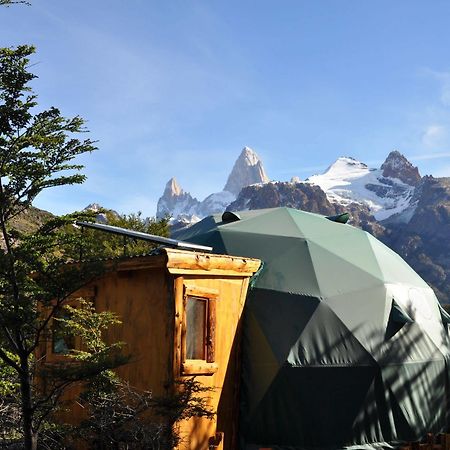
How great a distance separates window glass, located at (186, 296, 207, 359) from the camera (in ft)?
30.9

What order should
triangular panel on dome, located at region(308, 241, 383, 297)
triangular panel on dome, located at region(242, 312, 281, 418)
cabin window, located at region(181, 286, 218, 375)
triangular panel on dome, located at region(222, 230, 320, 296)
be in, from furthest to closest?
triangular panel on dome, located at region(308, 241, 383, 297)
triangular panel on dome, located at region(222, 230, 320, 296)
triangular panel on dome, located at region(242, 312, 281, 418)
cabin window, located at region(181, 286, 218, 375)

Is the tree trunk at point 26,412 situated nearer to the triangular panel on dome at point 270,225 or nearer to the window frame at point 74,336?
the window frame at point 74,336

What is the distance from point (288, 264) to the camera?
11.3 meters

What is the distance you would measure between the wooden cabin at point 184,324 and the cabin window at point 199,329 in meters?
0.01

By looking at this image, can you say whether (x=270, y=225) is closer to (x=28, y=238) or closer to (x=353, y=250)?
(x=353, y=250)

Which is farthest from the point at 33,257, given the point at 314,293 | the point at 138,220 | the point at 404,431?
the point at 138,220

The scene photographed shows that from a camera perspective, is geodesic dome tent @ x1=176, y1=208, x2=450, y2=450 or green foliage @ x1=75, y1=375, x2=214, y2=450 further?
geodesic dome tent @ x1=176, y1=208, x2=450, y2=450

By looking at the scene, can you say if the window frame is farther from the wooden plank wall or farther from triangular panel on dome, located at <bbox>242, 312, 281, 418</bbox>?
triangular panel on dome, located at <bbox>242, 312, 281, 418</bbox>

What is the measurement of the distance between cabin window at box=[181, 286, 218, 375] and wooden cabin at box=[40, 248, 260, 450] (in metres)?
0.01

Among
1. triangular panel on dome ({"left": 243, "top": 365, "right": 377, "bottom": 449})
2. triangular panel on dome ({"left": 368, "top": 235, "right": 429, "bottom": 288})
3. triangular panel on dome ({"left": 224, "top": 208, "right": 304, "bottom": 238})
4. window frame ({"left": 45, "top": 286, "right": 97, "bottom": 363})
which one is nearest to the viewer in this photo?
triangular panel on dome ({"left": 243, "top": 365, "right": 377, "bottom": 449})

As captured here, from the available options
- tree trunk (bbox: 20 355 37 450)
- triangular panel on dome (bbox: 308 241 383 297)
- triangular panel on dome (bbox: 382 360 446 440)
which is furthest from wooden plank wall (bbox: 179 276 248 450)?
tree trunk (bbox: 20 355 37 450)

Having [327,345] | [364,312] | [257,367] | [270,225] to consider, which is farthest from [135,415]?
[270,225]

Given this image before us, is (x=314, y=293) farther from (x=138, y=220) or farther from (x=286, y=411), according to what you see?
(x=138, y=220)

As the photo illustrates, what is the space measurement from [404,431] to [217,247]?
5.04 metres
